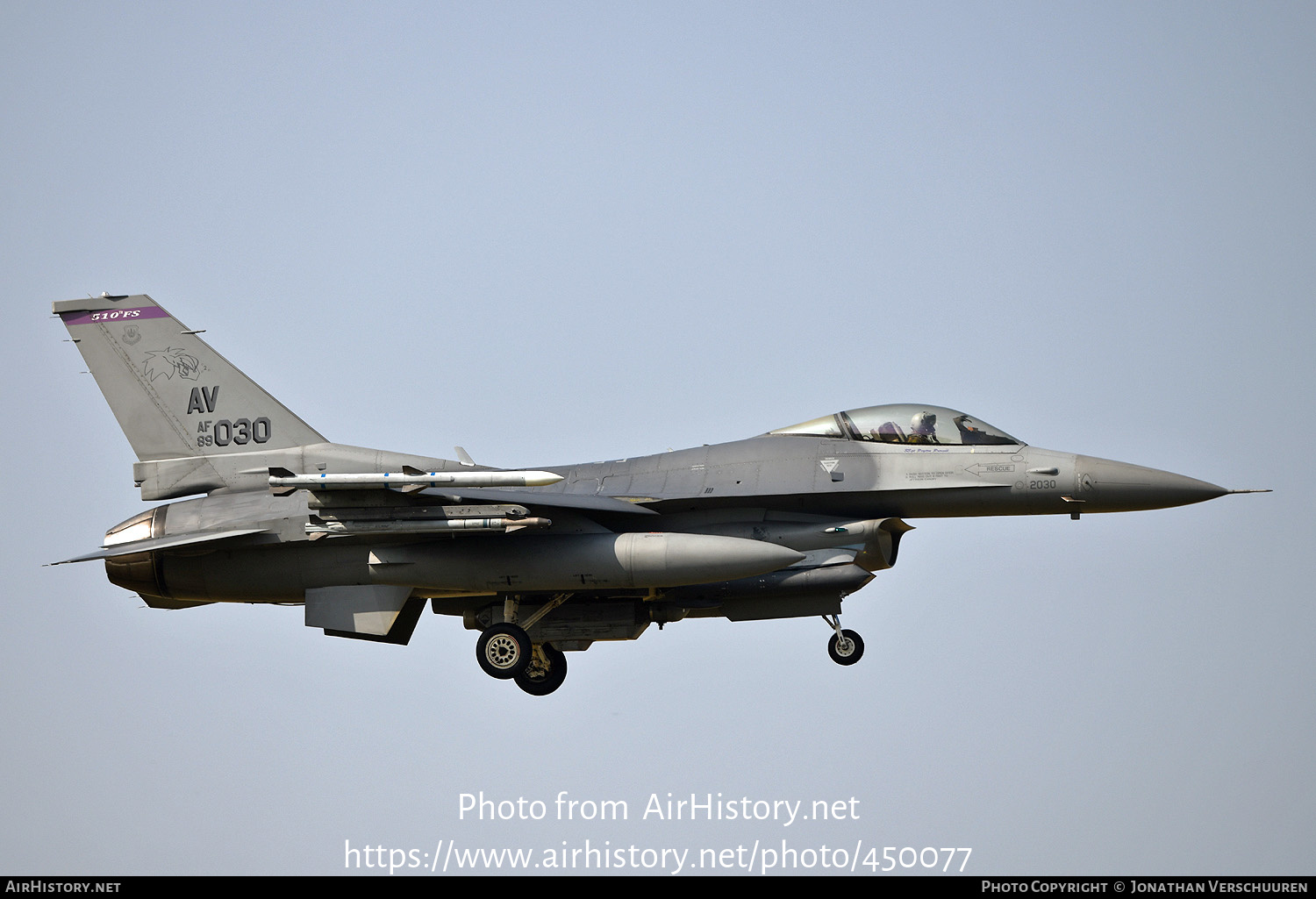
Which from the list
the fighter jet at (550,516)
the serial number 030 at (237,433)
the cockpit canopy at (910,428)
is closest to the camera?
the fighter jet at (550,516)

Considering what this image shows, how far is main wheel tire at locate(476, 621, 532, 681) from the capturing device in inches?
676

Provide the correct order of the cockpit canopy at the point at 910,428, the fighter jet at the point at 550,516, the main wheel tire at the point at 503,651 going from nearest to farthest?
the fighter jet at the point at 550,516, the cockpit canopy at the point at 910,428, the main wheel tire at the point at 503,651

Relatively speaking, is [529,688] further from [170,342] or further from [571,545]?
[170,342]

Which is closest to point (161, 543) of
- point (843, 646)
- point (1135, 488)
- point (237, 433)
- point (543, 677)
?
point (237, 433)

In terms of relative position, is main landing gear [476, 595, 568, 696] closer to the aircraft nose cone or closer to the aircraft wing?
the aircraft wing

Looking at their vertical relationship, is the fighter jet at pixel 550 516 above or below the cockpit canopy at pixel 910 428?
below

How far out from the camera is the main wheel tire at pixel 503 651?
17.2 m

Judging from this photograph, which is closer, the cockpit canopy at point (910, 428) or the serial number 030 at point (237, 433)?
the cockpit canopy at point (910, 428)

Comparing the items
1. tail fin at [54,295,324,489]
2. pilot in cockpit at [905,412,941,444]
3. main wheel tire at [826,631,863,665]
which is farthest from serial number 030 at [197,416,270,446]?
pilot in cockpit at [905,412,941,444]

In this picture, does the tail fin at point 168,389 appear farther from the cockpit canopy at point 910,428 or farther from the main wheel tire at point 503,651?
the cockpit canopy at point 910,428

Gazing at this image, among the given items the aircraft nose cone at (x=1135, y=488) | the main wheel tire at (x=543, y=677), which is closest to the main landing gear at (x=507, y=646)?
the main wheel tire at (x=543, y=677)

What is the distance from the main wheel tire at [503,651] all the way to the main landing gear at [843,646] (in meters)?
3.59

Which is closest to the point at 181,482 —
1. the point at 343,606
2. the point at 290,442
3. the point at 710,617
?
the point at 290,442

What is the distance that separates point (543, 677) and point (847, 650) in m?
3.85
